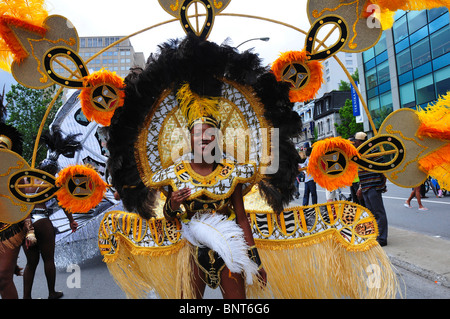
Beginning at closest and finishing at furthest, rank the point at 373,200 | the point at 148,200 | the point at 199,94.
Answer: the point at 199,94 → the point at 148,200 → the point at 373,200

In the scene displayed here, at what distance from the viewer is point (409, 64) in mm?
22594

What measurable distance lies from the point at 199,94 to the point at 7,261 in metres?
2.43

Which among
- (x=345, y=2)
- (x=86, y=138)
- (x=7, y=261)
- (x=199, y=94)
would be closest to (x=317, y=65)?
(x=345, y=2)

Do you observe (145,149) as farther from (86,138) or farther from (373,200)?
(373,200)

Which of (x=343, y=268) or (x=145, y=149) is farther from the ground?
(x=145, y=149)

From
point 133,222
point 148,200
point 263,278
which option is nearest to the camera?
point 263,278

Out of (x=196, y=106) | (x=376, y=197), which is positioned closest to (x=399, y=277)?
(x=376, y=197)

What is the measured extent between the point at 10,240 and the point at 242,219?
2.38 meters

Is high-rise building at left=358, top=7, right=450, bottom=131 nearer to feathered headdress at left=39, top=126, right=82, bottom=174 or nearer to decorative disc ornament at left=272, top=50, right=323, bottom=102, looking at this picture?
decorative disc ornament at left=272, top=50, right=323, bottom=102

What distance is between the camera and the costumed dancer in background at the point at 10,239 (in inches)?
121

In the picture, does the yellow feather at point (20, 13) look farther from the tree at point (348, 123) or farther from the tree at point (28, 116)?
the tree at point (348, 123)

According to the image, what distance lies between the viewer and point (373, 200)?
16.8 ft

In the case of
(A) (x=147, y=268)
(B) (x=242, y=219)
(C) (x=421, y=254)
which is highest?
(B) (x=242, y=219)

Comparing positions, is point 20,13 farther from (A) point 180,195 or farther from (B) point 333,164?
(B) point 333,164
